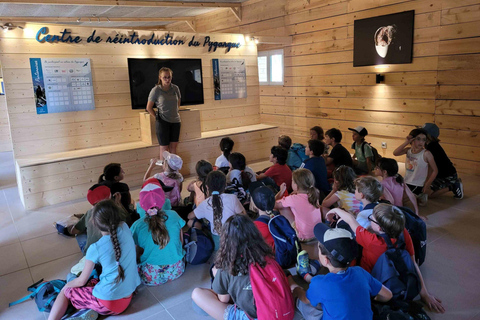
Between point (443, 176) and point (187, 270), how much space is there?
3172 mm

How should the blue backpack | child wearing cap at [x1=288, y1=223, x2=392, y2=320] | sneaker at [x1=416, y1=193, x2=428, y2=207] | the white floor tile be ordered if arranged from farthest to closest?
1. sneaker at [x1=416, y1=193, x2=428, y2=207]
2. the white floor tile
3. the blue backpack
4. child wearing cap at [x1=288, y1=223, x2=392, y2=320]

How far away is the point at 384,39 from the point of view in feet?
19.6

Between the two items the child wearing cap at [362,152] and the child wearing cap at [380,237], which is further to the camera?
the child wearing cap at [362,152]

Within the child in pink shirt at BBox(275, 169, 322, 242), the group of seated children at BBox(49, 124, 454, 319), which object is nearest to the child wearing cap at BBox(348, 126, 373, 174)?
the group of seated children at BBox(49, 124, 454, 319)

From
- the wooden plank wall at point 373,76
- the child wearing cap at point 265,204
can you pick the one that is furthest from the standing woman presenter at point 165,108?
the child wearing cap at point 265,204

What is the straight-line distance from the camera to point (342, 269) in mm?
1824

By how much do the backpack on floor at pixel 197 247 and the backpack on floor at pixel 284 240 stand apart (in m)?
0.65

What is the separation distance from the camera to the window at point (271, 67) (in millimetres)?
8250

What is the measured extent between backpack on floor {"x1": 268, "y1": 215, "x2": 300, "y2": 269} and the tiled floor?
24.2 inches

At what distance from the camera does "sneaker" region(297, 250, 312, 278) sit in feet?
8.31

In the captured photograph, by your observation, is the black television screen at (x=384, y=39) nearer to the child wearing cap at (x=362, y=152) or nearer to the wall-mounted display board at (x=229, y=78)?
the child wearing cap at (x=362, y=152)

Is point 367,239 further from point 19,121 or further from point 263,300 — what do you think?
point 19,121

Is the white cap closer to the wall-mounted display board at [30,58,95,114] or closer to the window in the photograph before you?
the wall-mounted display board at [30,58,95,114]

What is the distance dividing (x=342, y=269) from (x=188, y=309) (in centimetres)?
115
